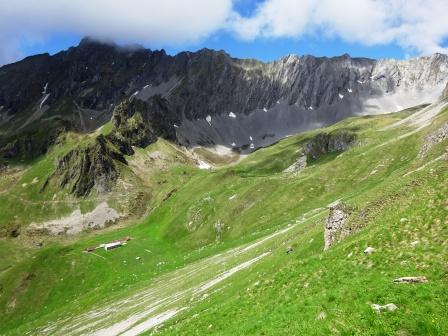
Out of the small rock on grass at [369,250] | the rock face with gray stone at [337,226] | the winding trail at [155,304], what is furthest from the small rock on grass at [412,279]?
the winding trail at [155,304]

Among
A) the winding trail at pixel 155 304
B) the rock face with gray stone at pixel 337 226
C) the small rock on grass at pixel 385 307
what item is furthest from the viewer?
the winding trail at pixel 155 304

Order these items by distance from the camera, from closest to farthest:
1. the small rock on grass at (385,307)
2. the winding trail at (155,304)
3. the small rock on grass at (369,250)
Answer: the small rock on grass at (385,307)
the small rock on grass at (369,250)
the winding trail at (155,304)

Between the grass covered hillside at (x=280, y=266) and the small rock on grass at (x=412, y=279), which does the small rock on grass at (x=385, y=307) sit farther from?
the small rock on grass at (x=412, y=279)

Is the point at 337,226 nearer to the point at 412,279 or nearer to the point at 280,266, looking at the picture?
the point at 280,266

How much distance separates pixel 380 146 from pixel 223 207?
46670 mm

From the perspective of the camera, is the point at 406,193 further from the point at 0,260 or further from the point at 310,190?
the point at 0,260

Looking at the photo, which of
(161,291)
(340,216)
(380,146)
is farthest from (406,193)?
(380,146)

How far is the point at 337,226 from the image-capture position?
44938 millimetres

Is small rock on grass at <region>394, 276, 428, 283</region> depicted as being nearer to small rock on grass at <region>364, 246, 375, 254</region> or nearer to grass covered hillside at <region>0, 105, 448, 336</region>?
grass covered hillside at <region>0, 105, 448, 336</region>

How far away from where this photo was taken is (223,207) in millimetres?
133750

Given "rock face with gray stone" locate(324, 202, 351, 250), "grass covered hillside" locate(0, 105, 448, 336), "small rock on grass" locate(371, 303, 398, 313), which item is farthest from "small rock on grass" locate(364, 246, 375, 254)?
"rock face with gray stone" locate(324, 202, 351, 250)

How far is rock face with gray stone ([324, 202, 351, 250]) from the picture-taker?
43.3 m

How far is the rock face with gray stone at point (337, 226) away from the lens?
43344mm

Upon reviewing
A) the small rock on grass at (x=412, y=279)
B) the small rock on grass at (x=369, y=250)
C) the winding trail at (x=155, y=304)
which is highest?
the small rock on grass at (x=369, y=250)
